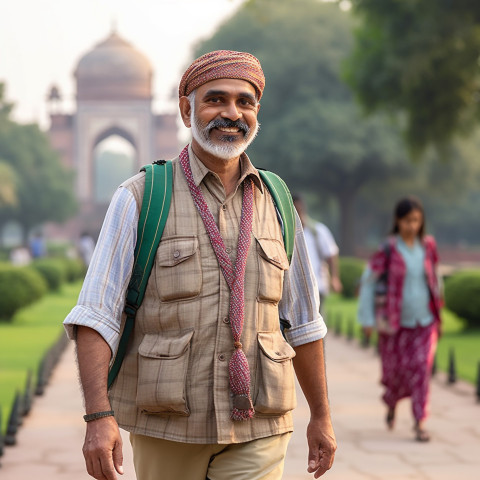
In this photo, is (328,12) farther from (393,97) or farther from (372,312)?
(372,312)

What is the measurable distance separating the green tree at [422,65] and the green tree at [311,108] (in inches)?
556

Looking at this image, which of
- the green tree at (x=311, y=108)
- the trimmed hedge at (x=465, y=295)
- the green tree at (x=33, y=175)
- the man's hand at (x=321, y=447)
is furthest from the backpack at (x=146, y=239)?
the green tree at (x=33, y=175)

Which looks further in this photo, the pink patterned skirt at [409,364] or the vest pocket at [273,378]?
the pink patterned skirt at [409,364]

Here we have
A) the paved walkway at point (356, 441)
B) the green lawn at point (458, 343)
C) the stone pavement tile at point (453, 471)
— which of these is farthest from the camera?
the green lawn at point (458, 343)

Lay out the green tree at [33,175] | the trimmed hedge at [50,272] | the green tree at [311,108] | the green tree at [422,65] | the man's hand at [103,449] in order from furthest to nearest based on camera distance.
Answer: the green tree at [33,175] < the green tree at [311,108] < the trimmed hedge at [50,272] < the green tree at [422,65] < the man's hand at [103,449]

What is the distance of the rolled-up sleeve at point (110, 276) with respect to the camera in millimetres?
2180

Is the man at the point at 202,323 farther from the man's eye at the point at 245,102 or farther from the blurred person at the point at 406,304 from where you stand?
the blurred person at the point at 406,304

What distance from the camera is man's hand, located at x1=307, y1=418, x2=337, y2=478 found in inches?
96.4

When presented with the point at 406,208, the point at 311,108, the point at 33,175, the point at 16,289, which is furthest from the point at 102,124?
the point at 406,208

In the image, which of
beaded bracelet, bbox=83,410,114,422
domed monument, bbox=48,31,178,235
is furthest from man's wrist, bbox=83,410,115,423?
domed monument, bbox=48,31,178,235

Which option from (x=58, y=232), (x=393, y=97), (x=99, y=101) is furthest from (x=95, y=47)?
(x=393, y=97)

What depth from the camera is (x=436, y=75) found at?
12812mm

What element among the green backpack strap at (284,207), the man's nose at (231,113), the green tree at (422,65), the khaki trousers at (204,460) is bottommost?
the khaki trousers at (204,460)

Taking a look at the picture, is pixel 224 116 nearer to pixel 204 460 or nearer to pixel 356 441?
pixel 204 460
